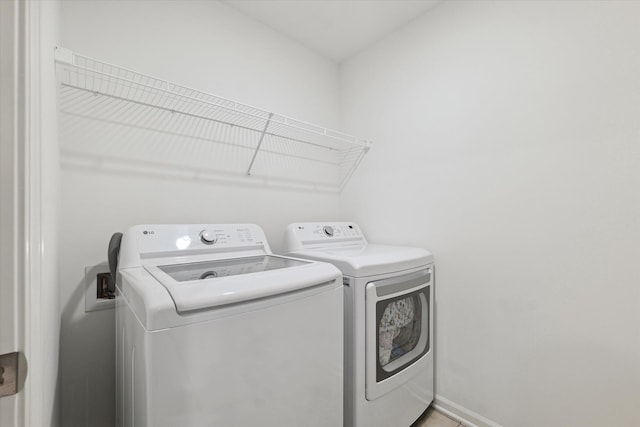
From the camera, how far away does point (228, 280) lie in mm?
852

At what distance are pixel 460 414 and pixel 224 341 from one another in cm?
156

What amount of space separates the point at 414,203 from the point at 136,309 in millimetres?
1600

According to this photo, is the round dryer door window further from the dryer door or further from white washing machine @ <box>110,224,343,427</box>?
white washing machine @ <box>110,224,343,427</box>

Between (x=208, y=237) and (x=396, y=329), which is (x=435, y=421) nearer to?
(x=396, y=329)

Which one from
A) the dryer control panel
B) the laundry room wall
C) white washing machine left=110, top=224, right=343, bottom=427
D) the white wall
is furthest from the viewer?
the dryer control panel

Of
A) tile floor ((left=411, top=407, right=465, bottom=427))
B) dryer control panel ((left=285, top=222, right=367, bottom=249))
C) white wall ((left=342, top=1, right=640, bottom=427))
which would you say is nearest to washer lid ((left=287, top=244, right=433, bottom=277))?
dryer control panel ((left=285, top=222, right=367, bottom=249))

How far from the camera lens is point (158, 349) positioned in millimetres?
683

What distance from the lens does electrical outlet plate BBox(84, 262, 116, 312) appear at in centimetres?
126

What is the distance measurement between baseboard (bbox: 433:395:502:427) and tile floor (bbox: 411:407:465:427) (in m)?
0.03

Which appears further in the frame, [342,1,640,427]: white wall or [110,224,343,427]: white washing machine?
[342,1,640,427]: white wall

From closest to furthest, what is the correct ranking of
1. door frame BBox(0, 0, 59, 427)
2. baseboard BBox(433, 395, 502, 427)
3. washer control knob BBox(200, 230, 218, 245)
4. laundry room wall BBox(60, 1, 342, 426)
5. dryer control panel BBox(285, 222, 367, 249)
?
door frame BBox(0, 0, 59, 427) → laundry room wall BBox(60, 1, 342, 426) → washer control knob BBox(200, 230, 218, 245) → baseboard BBox(433, 395, 502, 427) → dryer control panel BBox(285, 222, 367, 249)

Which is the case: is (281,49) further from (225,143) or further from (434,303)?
(434,303)

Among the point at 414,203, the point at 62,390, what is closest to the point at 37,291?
the point at 62,390

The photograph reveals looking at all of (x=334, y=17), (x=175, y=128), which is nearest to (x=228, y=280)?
(x=175, y=128)
